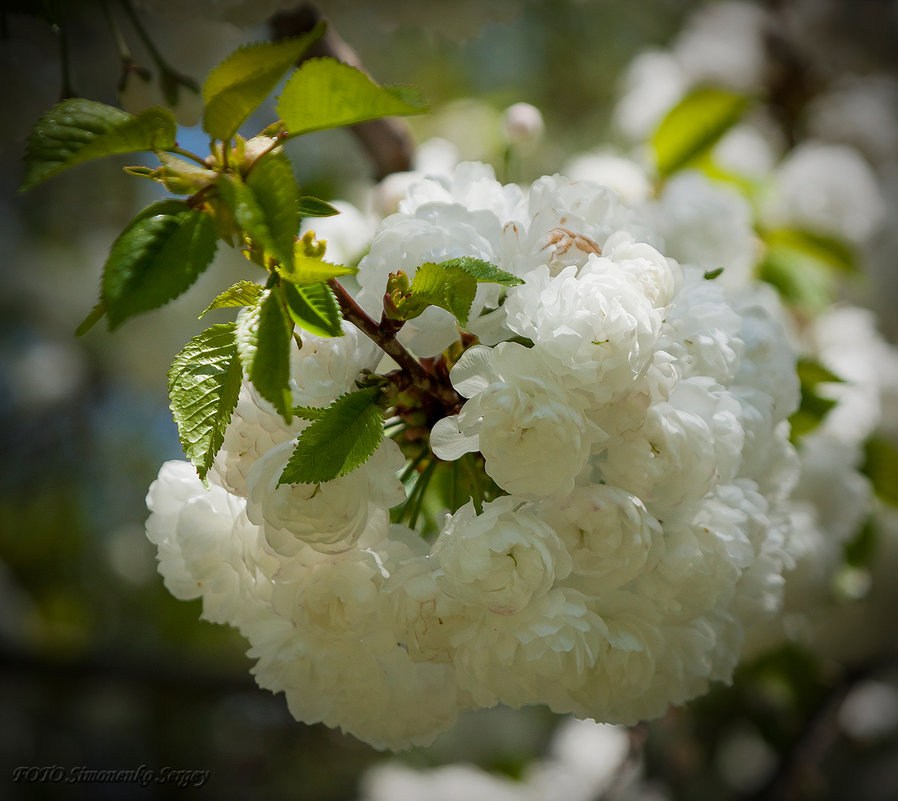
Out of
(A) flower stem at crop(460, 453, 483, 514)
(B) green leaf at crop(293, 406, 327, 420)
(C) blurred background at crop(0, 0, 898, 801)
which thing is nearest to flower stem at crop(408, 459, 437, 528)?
(A) flower stem at crop(460, 453, 483, 514)

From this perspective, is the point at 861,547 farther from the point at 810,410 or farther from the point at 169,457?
the point at 169,457

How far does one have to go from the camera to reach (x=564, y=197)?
0.51m

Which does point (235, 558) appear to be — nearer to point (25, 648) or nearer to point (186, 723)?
point (25, 648)

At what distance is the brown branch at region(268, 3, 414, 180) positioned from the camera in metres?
0.82

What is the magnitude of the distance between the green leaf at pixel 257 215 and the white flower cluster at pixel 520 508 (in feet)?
0.27

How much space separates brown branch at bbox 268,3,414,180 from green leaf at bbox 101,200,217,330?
0.47 m

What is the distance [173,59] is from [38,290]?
1042mm

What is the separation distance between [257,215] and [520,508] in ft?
0.71

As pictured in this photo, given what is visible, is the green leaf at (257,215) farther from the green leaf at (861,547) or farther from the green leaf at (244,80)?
the green leaf at (861,547)

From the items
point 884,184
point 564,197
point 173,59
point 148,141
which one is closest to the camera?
point 148,141

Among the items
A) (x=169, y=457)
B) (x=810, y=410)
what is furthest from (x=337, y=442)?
(x=169, y=457)

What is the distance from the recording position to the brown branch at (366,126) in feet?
2.68

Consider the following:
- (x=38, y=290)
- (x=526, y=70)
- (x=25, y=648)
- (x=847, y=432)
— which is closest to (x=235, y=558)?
A: (x=847, y=432)

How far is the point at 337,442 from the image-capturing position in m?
0.41
